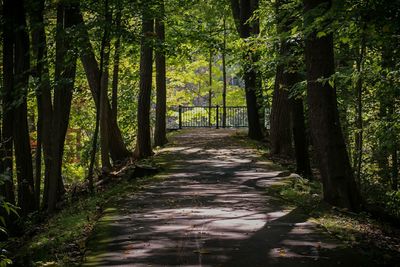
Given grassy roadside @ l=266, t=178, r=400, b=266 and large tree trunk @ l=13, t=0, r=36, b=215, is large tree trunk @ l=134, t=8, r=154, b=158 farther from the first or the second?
grassy roadside @ l=266, t=178, r=400, b=266

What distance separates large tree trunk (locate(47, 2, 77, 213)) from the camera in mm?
10901

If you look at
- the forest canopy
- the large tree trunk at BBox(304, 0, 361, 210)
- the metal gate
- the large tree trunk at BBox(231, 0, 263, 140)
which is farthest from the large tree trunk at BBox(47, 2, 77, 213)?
the metal gate

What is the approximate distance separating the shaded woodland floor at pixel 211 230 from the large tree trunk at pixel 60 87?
2354 mm

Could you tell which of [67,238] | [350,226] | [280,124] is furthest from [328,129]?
[280,124]

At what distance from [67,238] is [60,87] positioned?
4.10 meters

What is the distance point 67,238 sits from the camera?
24.9 ft

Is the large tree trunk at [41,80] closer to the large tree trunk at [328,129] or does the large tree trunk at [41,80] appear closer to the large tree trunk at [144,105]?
the large tree trunk at [144,105]

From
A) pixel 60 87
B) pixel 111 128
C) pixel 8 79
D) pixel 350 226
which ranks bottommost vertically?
pixel 350 226

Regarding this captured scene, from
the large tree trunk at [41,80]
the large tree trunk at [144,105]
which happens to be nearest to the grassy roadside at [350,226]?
the large tree trunk at [41,80]

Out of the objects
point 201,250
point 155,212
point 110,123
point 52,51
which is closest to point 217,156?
point 110,123

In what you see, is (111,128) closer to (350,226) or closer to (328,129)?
(328,129)

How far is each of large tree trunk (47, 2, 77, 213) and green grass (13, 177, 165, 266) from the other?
149cm

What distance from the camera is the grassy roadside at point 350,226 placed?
6.69 m

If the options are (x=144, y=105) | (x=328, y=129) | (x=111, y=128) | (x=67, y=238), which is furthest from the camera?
(x=111, y=128)
